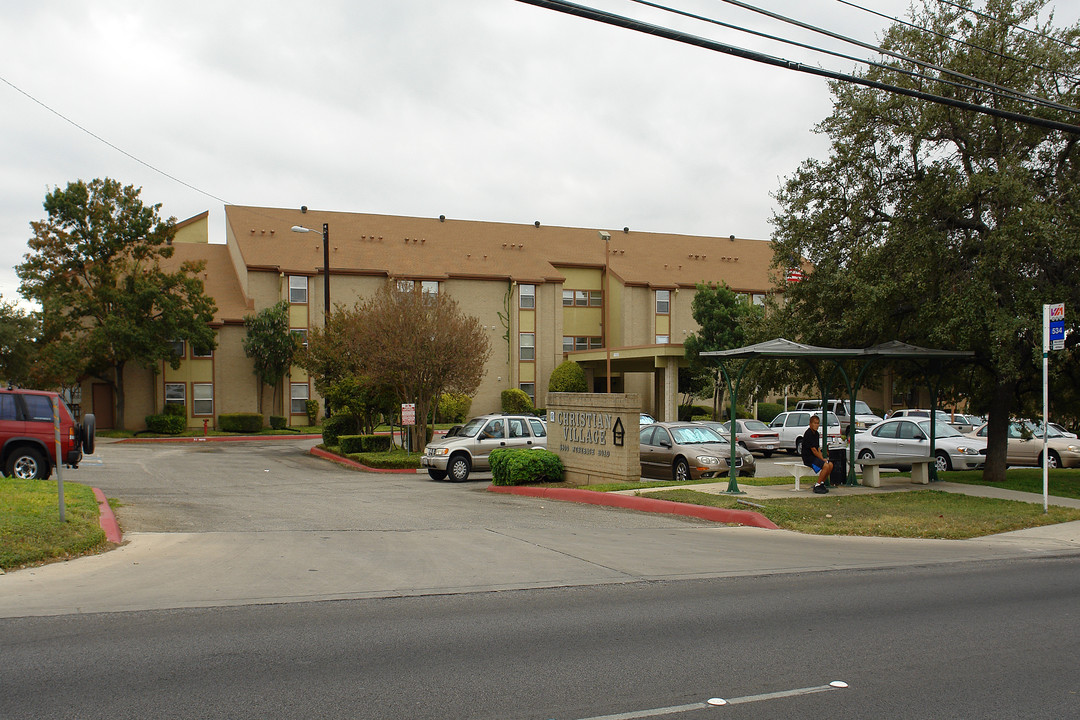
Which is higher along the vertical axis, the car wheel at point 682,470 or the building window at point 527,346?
the building window at point 527,346

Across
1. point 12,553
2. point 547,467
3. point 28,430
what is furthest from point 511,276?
point 12,553

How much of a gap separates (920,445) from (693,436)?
7.03m

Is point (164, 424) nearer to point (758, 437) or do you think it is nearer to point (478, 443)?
point (478, 443)

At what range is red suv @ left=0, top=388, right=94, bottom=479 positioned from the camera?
1620 cm

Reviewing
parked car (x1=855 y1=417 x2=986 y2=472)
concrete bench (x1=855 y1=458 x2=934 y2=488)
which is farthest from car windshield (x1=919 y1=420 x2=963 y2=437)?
concrete bench (x1=855 y1=458 x2=934 y2=488)

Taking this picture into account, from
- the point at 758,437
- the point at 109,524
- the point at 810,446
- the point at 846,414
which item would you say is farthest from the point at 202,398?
the point at 810,446

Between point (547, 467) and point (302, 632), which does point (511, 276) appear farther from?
point (302, 632)

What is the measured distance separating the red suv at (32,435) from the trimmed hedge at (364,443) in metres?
13.3

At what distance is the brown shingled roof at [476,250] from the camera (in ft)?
154

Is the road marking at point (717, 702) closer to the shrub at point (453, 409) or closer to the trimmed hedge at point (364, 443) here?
the trimmed hedge at point (364, 443)

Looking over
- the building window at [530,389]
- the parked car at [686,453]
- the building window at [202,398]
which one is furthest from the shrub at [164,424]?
the parked car at [686,453]

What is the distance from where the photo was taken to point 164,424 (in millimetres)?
40906

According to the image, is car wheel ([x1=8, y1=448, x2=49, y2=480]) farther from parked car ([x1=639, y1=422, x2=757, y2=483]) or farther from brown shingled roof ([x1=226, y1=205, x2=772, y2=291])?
brown shingled roof ([x1=226, y1=205, x2=772, y2=291])

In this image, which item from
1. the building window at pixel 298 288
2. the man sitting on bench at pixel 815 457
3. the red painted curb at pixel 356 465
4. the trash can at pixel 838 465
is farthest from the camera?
the building window at pixel 298 288
